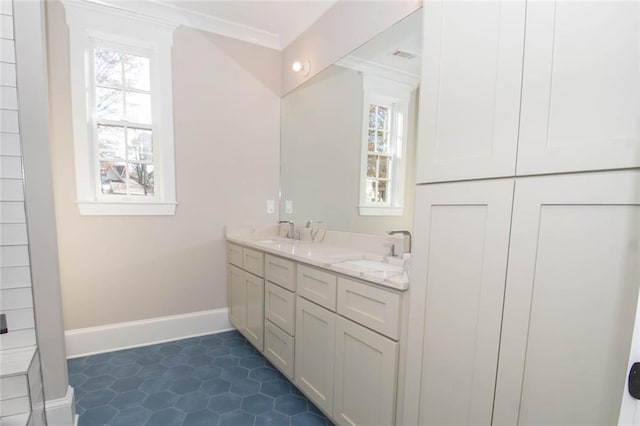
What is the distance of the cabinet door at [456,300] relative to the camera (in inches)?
35.8

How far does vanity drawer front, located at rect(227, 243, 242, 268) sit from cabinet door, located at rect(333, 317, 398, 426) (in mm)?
1332

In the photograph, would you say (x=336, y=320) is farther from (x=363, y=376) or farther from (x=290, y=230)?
(x=290, y=230)

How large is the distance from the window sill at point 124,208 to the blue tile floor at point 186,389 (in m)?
1.14

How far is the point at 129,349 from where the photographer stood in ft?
8.15

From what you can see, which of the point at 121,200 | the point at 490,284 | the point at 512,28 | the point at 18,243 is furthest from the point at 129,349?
the point at 512,28

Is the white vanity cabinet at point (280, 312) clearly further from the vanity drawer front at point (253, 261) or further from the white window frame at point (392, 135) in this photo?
the white window frame at point (392, 135)

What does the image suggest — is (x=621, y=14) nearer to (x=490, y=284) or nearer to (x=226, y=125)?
(x=490, y=284)

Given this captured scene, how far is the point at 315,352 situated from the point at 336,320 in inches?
11.8

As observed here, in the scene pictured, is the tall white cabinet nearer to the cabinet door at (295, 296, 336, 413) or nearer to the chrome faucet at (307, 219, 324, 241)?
the cabinet door at (295, 296, 336, 413)

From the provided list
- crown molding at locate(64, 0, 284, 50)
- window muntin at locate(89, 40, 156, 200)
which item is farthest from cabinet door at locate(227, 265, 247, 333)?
crown molding at locate(64, 0, 284, 50)

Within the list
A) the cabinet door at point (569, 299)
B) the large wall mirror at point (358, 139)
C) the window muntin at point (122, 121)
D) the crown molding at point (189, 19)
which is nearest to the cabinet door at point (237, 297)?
the large wall mirror at point (358, 139)

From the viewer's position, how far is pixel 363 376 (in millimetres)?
1376

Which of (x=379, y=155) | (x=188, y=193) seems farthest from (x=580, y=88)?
(x=188, y=193)

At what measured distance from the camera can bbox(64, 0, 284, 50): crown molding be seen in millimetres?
2332
